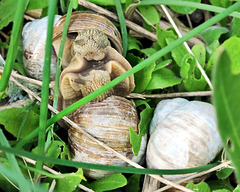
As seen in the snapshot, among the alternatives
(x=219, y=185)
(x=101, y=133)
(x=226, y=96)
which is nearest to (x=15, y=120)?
(x=101, y=133)

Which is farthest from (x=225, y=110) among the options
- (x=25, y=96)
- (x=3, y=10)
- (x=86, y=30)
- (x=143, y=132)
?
(x=3, y=10)

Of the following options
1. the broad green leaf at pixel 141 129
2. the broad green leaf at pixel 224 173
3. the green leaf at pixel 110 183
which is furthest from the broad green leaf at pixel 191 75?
the green leaf at pixel 110 183

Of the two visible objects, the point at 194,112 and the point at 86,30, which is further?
the point at 86,30

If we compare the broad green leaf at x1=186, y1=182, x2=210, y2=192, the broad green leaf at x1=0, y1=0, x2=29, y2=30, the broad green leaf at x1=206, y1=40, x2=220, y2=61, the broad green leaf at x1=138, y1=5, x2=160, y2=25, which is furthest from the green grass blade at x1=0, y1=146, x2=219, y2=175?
the broad green leaf at x1=0, y1=0, x2=29, y2=30

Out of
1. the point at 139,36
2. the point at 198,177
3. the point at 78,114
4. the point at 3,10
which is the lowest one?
the point at 198,177

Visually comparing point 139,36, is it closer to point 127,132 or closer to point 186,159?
point 127,132

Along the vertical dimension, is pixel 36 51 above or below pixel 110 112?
above

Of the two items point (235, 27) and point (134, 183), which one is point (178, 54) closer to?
point (235, 27)
